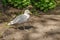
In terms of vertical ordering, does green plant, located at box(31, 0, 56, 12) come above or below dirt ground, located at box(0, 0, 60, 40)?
above

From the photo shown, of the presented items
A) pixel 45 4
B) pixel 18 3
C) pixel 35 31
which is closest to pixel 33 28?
pixel 35 31

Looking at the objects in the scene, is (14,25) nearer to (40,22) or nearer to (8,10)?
(40,22)

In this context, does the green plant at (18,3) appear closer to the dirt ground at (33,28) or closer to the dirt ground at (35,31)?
the dirt ground at (33,28)

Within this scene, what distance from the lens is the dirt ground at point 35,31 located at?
614 cm

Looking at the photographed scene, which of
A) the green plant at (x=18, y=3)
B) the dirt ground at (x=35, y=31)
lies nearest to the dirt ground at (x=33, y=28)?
the dirt ground at (x=35, y=31)

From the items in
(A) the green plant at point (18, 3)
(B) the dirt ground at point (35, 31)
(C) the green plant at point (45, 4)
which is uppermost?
(A) the green plant at point (18, 3)

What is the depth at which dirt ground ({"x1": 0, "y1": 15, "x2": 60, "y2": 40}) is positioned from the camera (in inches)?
242

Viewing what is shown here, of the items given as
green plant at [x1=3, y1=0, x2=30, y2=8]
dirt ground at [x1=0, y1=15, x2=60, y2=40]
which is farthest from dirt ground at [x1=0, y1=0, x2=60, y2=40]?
green plant at [x1=3, y1=0, x2=30, y2=8]

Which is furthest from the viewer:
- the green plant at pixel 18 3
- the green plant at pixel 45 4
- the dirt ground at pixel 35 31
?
the green plant at pixel 45 4

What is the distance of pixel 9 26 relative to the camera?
668 cm

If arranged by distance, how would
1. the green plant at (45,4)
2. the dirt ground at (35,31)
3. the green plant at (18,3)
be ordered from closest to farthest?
the dirt ground at (35,31)
the green plant at (18,3)
the green plant at (45,4)

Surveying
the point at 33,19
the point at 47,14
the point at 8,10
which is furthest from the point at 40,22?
the point at 8,10

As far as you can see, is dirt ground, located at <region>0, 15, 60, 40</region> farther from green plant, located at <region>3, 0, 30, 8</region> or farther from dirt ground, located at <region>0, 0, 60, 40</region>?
green plant, located at <region>3, 0, 30, 8</region>

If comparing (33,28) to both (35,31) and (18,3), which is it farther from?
(18,3)
